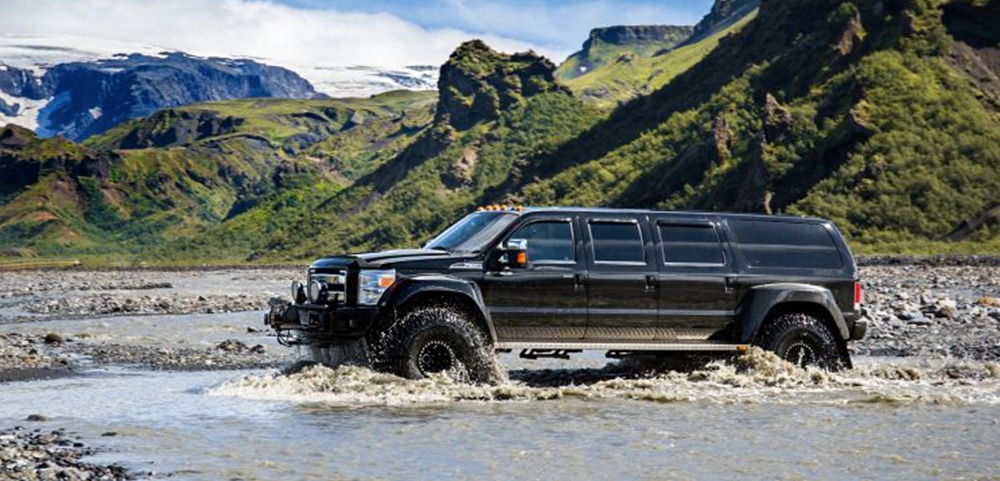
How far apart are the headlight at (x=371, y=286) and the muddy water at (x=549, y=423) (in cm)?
87

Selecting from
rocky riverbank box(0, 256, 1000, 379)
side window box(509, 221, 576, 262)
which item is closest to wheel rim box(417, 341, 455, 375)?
side window box(509, 221, 576, 262)

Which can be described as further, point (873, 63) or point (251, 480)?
point (873, 63)

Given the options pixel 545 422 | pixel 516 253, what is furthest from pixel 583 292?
pixel 545 422

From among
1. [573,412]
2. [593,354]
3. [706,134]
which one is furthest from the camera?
[706,134]

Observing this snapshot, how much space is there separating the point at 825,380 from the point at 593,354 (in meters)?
6.34

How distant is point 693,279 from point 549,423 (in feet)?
11.5

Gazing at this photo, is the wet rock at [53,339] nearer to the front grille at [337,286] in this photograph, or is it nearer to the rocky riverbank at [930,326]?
the front grille at [337,286]

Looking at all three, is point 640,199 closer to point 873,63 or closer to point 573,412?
point 873,63

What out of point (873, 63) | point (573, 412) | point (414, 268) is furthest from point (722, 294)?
point (873, 63)

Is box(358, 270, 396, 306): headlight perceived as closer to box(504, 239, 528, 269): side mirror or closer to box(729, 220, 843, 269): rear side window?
box(504, 239, 528, 269): side mirror

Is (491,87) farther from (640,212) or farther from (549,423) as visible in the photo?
(549,423)

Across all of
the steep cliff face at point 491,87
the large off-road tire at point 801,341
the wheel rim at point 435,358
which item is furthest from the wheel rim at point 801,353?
the steep cliff face at point 491,87

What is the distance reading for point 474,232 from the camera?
14.9 metres

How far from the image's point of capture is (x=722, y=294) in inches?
597
